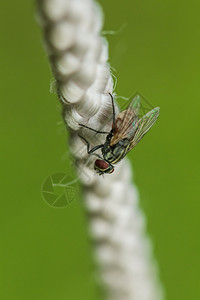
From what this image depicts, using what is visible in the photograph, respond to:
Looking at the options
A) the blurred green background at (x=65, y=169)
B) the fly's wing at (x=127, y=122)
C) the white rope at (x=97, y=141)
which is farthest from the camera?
the blurred green background at (x=65, y=169)

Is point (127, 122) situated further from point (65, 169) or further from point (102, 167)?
point (65, 169)

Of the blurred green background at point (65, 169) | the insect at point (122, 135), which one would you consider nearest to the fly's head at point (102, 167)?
the insect at point (122, 135)

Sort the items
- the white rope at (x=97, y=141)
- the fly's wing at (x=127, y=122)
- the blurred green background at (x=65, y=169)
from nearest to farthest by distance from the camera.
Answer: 1. the white rope at (x=97, y=141)
2. the fly's wing at (x=127, y=122)
3. the blurred green background at (x=65, y=169)

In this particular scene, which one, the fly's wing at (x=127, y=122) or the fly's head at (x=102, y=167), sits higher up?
the fly's wing at (x=127, y=122)

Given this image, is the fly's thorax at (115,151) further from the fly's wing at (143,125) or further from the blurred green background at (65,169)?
the blurred green background at (65,169)

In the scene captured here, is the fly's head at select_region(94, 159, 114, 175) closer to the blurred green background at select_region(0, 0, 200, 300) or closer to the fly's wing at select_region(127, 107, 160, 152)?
the fly's wing at select_region(127, 107, 160, 152)

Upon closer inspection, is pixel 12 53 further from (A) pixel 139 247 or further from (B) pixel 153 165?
(A) pixel 139 247

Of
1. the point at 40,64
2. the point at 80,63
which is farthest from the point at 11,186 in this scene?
the point at 80,63
